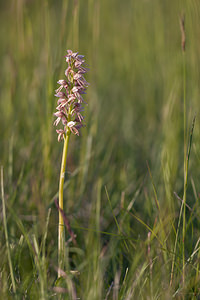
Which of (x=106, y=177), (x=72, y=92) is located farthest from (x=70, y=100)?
(x=106, y=177)

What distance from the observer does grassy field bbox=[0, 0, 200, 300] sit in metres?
1.48

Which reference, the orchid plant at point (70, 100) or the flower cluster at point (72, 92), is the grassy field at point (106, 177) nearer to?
the orchid plant at point (70, 100)

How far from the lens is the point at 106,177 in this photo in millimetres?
2660

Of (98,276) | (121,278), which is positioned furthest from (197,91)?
(98,276)

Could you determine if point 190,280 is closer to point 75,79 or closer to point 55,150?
point 75,79

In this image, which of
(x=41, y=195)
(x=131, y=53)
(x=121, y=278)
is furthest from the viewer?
(x=131, y=53)

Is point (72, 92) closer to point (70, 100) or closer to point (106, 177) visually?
point (70, 100)

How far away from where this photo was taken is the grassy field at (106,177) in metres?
1.48

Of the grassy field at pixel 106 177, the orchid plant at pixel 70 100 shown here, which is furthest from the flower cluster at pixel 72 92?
the grassy field at pixel 106 177

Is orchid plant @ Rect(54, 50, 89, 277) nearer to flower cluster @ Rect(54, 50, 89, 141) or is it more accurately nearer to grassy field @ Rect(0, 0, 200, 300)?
flower cluster @ Rect(54, 50, 89, 141)

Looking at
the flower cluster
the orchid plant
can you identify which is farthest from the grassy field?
the flower cluster

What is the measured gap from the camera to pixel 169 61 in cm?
337

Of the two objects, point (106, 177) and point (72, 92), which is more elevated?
point (72, 92)

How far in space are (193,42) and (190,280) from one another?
5.26 feet
